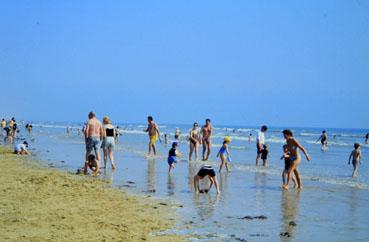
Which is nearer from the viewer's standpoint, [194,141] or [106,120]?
[106,120]

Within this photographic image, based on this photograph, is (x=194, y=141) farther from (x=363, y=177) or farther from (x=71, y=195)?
(x=71, y=195)

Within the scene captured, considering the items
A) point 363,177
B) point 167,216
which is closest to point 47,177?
point 167,216

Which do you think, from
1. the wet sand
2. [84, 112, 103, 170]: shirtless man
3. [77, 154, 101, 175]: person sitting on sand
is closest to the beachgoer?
[84, 112, 103, 170]: shirtless man

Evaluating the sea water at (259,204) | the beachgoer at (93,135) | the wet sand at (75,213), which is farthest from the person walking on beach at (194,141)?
the wet sand at (75,213)

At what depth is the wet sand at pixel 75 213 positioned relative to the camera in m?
6.69

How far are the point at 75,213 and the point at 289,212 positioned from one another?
417cm

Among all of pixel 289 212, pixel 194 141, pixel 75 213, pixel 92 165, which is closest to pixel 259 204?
pixel 289 212

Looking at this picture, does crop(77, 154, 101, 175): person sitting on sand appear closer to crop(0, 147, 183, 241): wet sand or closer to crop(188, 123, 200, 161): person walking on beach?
crop(0, 147, 183, 241): wet sand

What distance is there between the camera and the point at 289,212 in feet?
30.9

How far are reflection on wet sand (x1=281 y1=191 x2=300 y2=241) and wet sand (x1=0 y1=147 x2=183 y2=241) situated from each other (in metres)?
1.83

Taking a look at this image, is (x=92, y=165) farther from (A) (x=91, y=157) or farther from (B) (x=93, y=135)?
(B) (x=93, y=135)

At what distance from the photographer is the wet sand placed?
669 cm

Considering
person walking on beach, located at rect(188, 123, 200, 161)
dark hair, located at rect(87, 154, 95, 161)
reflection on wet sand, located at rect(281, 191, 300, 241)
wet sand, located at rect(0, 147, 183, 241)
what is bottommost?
reflection on wet sand, located at rect(281, 191, 300, 241)

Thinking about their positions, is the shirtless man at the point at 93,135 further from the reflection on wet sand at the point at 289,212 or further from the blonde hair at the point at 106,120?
the reflection on wet sand at the point at 289,212
